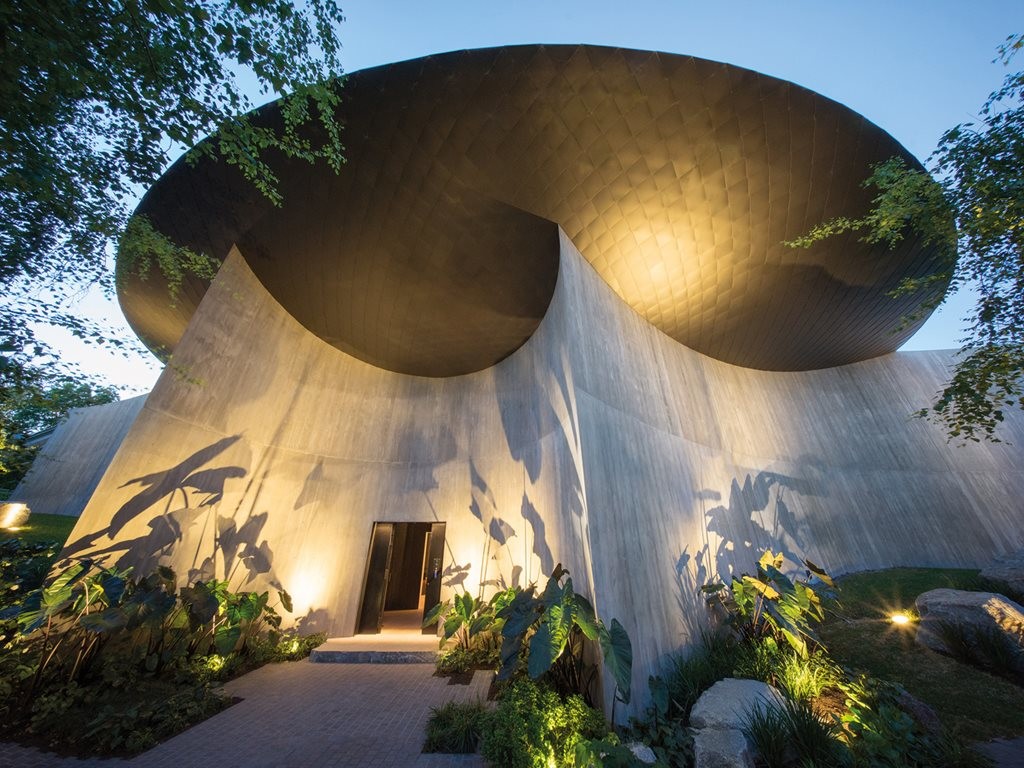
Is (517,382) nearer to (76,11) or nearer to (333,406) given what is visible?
(333,406)

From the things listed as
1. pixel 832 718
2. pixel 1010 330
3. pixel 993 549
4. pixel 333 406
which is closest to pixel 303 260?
pixel 333 406

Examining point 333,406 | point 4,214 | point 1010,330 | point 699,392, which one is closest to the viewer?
point 4,214

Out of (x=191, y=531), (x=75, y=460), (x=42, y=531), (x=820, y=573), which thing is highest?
(x=75, y=460)

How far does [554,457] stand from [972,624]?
4.98m

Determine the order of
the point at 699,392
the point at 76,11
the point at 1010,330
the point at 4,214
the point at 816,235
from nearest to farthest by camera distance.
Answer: the point at 76,11
the point at 4,214
the point at 1010,330
the point at 816,235
the point at 699,392

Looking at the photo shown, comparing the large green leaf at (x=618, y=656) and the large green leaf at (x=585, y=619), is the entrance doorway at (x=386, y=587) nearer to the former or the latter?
the large green leaf at (x=585, y=619)

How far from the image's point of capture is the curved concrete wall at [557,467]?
4406 mm

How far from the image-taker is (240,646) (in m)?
4.88

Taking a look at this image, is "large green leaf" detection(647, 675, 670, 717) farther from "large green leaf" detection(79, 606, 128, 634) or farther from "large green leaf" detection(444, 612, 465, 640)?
"large green leaf" detection(79, 606, 128, 634)

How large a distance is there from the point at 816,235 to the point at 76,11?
712cm

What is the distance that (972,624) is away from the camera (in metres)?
3.96

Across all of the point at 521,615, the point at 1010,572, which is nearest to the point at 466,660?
the point at 521,615

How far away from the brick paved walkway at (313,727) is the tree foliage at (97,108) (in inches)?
132

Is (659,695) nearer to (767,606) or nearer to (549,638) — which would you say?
(549,638)
